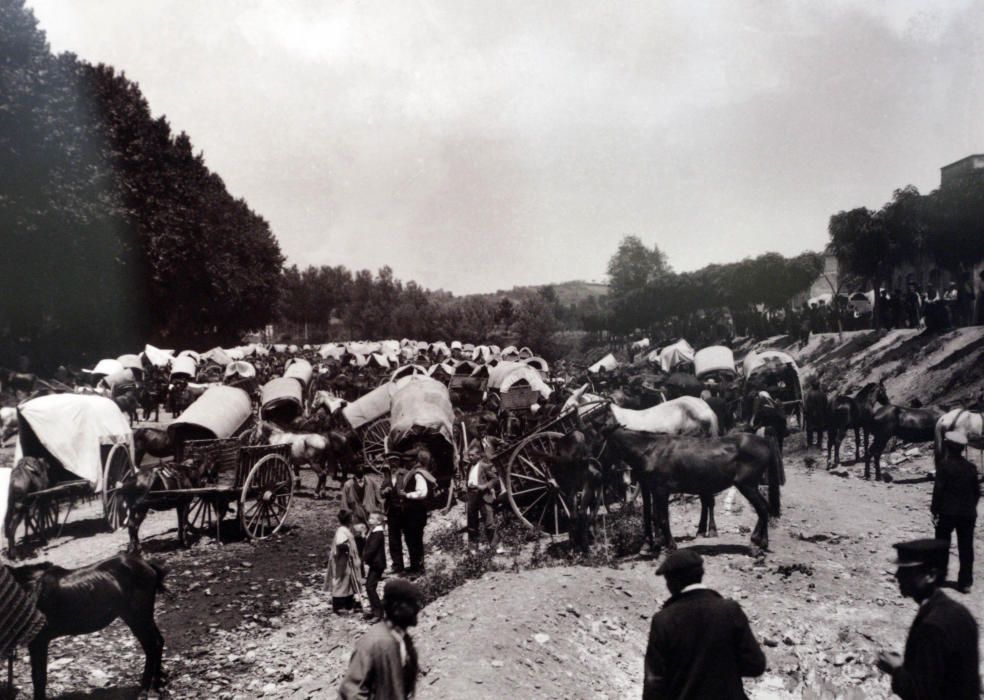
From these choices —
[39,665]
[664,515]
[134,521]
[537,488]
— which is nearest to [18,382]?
[134,521]

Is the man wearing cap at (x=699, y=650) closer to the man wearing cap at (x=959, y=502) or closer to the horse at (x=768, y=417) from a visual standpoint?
the man wearing cap at (x=959, y=502)

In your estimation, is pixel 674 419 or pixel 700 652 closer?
pixel 700 652

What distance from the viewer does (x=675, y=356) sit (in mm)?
22516

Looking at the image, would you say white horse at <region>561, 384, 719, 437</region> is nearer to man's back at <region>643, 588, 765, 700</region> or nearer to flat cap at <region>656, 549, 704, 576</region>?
flat cap at <region>656, 549, 704, 576</region>

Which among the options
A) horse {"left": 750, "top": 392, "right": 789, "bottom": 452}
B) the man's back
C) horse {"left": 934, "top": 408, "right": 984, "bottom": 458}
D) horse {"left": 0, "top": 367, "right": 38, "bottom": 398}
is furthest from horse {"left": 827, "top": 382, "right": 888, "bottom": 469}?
horse {"left": 0, "top": 367, "right": 38, "bottom": 398}

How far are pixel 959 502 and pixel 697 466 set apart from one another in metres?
3.02

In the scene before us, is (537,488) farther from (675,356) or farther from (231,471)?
(675,356)

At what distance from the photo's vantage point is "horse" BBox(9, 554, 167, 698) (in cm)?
632

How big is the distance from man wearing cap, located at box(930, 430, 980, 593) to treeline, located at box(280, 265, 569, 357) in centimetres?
3977

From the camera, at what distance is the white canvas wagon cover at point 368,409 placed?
1620cm

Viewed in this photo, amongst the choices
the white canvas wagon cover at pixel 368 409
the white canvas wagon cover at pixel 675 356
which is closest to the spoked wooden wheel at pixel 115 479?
the white canvas wagon cover at pixel 368 409

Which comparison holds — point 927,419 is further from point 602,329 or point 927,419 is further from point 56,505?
point 602,329

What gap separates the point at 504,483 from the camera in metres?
11.5

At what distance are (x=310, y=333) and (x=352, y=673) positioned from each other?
90.4 m
